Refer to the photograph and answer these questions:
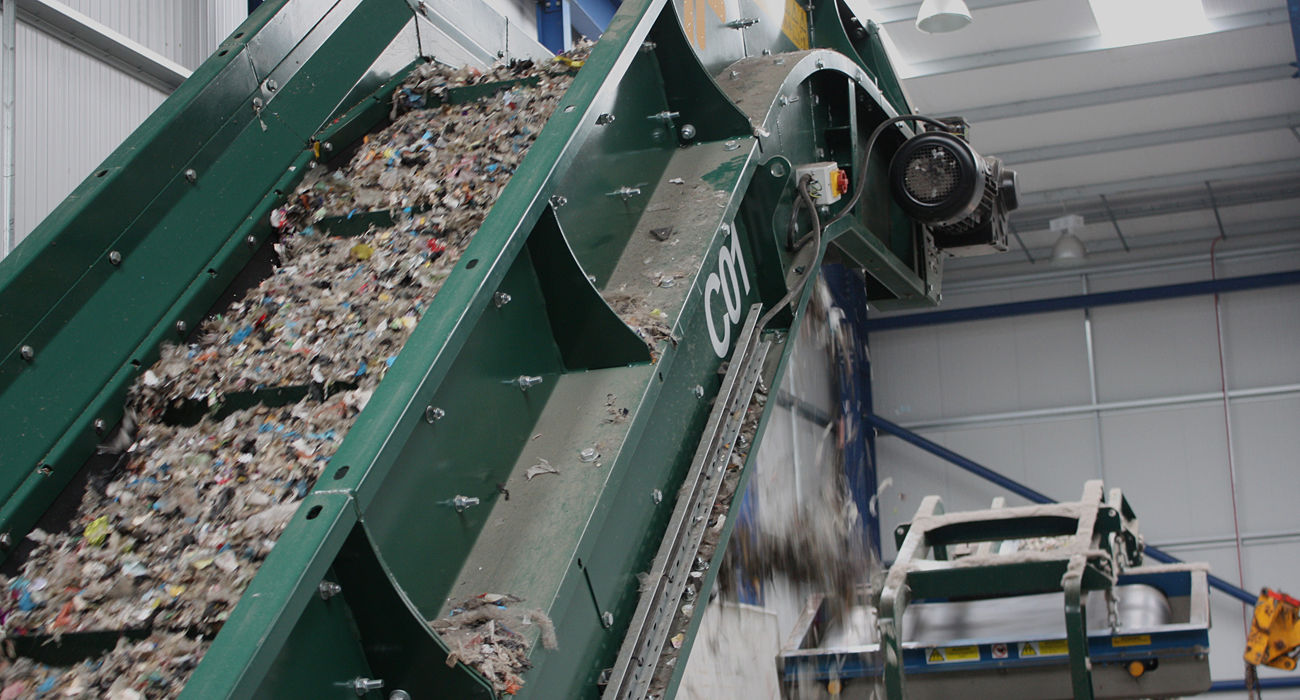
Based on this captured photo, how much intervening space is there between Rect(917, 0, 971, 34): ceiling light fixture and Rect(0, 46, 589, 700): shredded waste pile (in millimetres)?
5875

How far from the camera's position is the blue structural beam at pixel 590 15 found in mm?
9586

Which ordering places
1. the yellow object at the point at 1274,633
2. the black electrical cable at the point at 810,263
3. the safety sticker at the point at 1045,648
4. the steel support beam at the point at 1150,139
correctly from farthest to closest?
the steel support beam at the point at 1150,139, the yellow object at the point at 1274,633, the safety sticker at the point at 1045,648, the black electrical cable at the point at 810,263

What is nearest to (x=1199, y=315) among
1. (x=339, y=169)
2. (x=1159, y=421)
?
(x=1159, y=421)

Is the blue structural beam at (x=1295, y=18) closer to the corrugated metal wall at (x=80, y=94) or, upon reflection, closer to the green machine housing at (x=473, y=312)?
the green machine housing at (x=473, y=312)

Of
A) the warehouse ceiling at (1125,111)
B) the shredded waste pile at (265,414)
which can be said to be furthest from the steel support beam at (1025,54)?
the shredded waste pile at (265,414)

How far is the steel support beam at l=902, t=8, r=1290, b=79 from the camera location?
1141cm

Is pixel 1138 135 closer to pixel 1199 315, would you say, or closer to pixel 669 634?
pixel 1199 315

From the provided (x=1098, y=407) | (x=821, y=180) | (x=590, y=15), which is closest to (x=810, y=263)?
(x=821, y=180)

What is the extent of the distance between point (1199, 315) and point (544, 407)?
16423 mm

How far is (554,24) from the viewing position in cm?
929

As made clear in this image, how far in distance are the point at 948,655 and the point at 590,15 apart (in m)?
6.07

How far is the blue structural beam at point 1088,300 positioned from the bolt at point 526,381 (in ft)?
53.3

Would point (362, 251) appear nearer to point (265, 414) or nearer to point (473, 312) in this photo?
point (265, 414)

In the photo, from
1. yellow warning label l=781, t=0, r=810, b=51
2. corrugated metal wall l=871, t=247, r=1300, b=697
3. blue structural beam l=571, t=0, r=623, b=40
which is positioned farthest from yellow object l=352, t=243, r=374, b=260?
corrugated metal wall l=871, t=247, r=1300, b=697
